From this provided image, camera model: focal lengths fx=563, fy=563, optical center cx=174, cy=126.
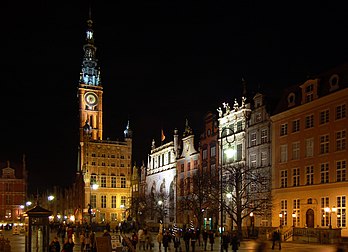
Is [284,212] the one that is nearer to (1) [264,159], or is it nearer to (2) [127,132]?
(1) [264,159]

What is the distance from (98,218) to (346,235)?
8617cm

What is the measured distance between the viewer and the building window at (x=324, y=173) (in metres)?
56.2

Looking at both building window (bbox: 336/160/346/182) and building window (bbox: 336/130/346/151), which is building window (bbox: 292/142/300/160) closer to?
building window (bbox: 336/130/346/151)

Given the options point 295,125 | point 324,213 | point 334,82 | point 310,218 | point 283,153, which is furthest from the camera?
point 283,153

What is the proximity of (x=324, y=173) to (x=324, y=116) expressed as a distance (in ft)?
19.0

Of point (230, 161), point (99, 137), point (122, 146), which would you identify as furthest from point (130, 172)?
point (230, 161)

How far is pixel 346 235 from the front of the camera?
51281 millimetres

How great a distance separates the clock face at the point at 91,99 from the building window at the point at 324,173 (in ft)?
336

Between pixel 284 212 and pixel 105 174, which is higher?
pixel 105 174

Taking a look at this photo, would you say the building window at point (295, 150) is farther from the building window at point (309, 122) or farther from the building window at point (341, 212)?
the building window at point (341, 212)

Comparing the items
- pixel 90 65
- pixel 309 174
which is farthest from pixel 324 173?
pixel 90 65

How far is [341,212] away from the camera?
53.1m

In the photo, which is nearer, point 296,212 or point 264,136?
point 296,212

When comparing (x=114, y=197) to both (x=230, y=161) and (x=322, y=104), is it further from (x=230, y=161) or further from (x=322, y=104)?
(x=322, y=104)
